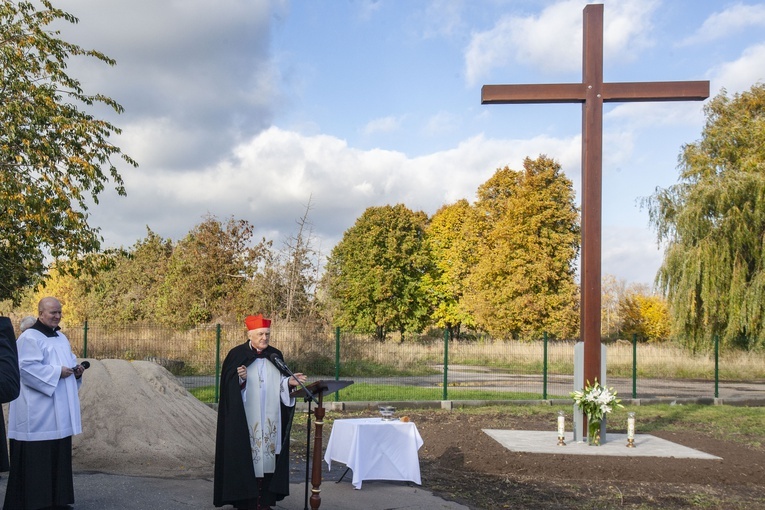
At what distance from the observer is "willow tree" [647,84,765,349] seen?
93.0ft

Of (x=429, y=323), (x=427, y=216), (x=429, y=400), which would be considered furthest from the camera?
(x=427, y=216)

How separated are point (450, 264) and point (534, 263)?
44.0ft

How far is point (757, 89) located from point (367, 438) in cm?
3088

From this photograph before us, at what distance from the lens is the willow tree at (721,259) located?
28.3 meters

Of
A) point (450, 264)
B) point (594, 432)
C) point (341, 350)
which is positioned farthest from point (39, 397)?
point (450, 264)

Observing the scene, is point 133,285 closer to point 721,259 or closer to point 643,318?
point 643,318

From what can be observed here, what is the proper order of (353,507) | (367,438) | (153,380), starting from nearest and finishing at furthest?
(353,507) < (367,438) < (153,380)

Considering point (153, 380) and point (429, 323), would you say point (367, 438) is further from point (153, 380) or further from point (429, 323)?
point (429, 323)

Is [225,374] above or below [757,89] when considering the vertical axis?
below

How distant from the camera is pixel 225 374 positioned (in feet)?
23.9

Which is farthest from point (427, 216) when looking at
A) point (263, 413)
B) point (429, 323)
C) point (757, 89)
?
point (263, 413)

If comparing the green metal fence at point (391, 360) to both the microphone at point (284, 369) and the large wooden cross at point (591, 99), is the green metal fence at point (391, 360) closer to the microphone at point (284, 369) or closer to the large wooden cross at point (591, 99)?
the large wooden cross at point (591, 99)

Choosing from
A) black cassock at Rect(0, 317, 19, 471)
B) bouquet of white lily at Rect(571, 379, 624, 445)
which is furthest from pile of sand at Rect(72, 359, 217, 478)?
bouquet of white lily at Rect(571, 379, 624, 445)

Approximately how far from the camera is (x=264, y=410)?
7.43 m
